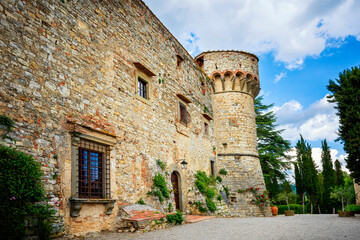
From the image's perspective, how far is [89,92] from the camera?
7730 millimetres

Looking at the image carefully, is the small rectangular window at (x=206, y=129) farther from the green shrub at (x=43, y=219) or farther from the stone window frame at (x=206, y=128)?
the green shrub at (x=43, y=219)

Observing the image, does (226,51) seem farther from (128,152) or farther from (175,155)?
(128,152)

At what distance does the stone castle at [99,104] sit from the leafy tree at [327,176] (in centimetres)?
1250

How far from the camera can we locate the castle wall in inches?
232

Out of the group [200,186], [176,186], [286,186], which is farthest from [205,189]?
[286,186]

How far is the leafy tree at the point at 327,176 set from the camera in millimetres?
24192

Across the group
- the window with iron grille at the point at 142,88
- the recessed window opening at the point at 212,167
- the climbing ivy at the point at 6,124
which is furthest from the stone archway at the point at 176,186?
the climbing ivy at the point at 6,124

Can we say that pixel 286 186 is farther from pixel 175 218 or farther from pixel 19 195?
pixel 19 195

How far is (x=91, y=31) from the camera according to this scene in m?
8.27

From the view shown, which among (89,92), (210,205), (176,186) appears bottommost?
(210,205)

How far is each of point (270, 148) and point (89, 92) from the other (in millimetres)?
18945

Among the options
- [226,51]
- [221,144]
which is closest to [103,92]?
[221,144]

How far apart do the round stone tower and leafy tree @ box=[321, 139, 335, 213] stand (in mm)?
10569

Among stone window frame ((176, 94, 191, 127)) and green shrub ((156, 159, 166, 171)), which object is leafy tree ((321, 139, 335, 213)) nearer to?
stone window frame ((176, 94, 191, 127))
